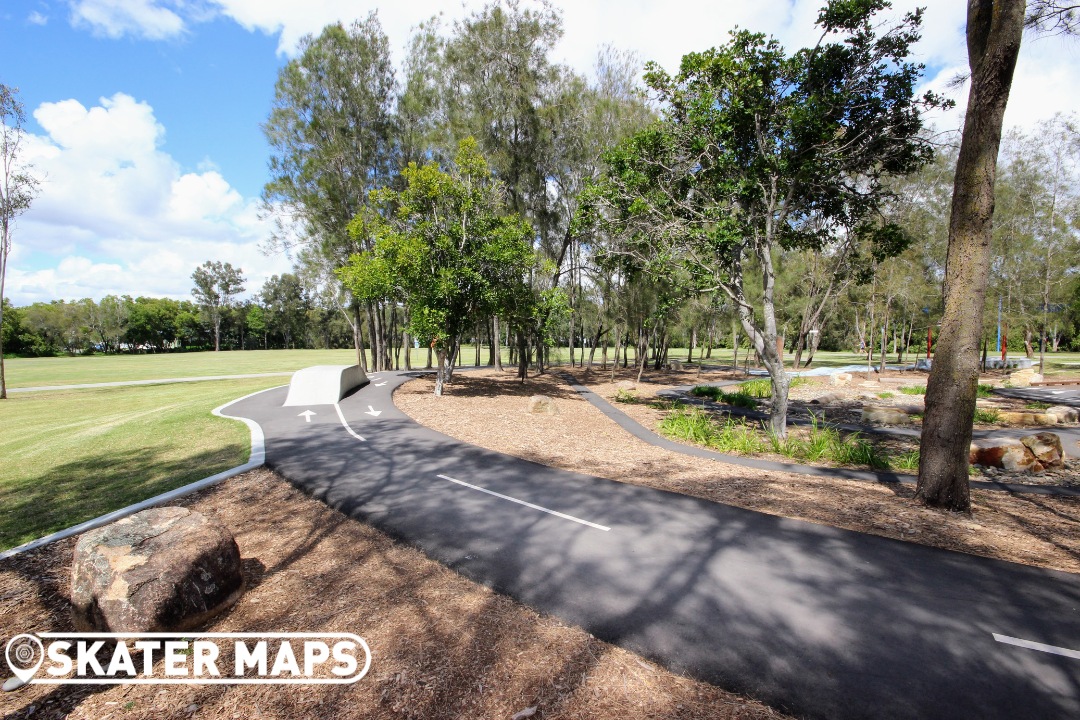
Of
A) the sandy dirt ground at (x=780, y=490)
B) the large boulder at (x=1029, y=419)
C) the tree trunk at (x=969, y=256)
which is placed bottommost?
the sandy dirt ground at (x=780, y=490)

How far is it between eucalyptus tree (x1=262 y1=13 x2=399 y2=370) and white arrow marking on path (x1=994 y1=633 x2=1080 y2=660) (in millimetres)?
25159

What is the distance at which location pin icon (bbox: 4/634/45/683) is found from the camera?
11.9 feet

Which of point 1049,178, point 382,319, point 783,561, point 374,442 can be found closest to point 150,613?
point 783,561

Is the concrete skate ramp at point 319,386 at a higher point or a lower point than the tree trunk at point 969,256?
lower

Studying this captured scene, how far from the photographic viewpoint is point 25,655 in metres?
3.82

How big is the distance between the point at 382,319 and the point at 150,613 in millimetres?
27147

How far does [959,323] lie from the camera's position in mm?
6938

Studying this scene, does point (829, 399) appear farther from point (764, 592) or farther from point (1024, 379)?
point (764, 592)

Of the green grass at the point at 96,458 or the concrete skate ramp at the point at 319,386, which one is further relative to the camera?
the concrete skate ramp at the point at 319,386

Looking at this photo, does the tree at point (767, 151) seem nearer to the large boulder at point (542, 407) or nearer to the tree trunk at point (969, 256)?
the tree trunk at point (969, 256)

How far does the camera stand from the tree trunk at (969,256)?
21.5ft

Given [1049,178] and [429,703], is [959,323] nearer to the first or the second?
[429,703]

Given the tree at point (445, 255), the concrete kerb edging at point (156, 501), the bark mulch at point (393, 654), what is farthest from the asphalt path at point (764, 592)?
the tree at point (445, 255)

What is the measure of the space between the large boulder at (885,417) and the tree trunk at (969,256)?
10.00 m
